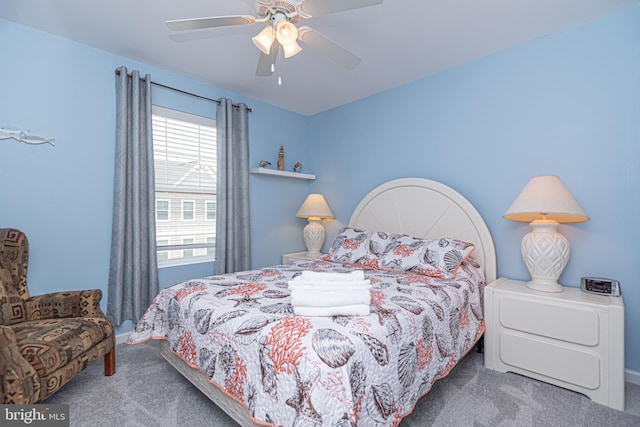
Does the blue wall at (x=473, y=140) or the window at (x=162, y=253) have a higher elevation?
the blue wall at (x=473, y=140)

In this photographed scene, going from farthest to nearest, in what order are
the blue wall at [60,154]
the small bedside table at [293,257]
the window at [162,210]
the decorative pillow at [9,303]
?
the small bedside table at [293,257], the window at [162,210], the blue wall at [60,154], the decorative pillow at [9,303]

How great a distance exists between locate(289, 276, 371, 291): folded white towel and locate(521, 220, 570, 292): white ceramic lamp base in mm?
1326

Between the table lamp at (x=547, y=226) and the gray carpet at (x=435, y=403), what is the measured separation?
682 mm

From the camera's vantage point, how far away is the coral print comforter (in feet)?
3.60

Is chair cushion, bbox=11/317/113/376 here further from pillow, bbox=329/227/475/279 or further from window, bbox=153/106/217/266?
pillow, bbox=329/227/475/279

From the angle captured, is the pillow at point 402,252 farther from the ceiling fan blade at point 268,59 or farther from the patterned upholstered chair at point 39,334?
the patterned upholstered chair at point 39,334

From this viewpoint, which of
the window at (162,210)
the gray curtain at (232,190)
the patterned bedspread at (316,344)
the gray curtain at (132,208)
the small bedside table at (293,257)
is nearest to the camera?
the patterned bedspread at (316,344)

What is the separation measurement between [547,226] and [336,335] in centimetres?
181

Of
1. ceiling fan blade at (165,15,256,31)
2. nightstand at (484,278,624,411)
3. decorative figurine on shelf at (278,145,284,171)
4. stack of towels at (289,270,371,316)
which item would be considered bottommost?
nightstand at (484,278,624,411)

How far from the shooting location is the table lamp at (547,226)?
6.46 feet

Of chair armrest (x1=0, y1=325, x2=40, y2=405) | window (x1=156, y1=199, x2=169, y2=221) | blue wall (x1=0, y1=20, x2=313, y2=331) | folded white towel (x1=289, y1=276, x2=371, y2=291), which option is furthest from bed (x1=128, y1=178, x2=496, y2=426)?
window (x1=156, y1=199, x2=169, y2=221)

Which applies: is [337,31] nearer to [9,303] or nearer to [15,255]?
[15,255]

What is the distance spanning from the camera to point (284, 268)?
2.59 metres

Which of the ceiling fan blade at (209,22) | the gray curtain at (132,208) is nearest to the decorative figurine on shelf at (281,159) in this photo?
the gray curtain at (132,208)
